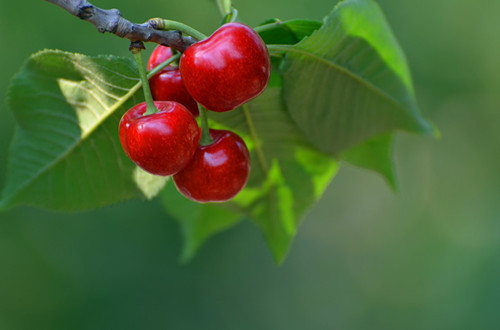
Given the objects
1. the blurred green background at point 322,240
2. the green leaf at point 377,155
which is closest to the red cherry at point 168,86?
the green leaf at point 377,155

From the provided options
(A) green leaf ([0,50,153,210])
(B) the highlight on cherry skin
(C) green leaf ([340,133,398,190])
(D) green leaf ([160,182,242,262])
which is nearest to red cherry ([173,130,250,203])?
(B) the highlight on cherry skin

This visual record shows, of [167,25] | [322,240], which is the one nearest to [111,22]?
[167,25]

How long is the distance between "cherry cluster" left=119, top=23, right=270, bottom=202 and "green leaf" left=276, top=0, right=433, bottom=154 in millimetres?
203

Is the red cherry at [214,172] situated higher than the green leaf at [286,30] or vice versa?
the green leaf at [286,30]

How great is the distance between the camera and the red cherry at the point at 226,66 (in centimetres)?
119

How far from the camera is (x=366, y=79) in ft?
4.91

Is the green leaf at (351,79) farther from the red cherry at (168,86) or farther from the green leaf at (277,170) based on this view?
the red cherry at (168,86)

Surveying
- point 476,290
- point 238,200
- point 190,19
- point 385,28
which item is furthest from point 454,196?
point 385,28

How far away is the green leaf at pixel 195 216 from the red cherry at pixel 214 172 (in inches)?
26.4

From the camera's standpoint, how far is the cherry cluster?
1.19 meters

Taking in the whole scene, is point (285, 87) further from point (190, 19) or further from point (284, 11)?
point (284, 11)

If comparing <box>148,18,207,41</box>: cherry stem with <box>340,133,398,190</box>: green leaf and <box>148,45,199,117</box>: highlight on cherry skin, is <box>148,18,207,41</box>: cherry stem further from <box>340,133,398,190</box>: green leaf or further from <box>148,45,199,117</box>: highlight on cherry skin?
<box>340,133,398,190</box>: green leaf

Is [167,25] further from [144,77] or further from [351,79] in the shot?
[351,79]

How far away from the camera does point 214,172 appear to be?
53.1 inches
